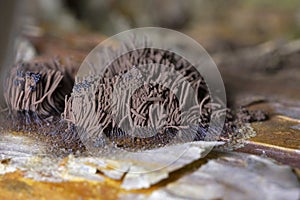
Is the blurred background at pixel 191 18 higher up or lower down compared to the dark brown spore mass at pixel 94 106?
higher up

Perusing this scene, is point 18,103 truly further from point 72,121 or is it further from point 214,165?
point 214,165

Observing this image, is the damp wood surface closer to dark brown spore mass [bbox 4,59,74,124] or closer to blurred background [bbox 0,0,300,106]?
dark brown spore mass [bbox 4,59,74,124]

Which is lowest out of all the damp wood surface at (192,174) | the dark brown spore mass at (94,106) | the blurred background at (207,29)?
the damp wood surface at (192,174)

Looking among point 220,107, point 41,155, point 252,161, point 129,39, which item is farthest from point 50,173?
point 129,39

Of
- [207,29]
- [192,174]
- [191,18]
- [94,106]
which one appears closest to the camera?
[192,174]

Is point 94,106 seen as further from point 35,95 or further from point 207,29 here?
point 207,29

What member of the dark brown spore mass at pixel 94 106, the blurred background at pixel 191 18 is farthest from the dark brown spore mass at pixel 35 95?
the blurred background at pixel 191 18

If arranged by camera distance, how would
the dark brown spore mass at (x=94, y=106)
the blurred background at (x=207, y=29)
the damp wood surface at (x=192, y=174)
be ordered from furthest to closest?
the blurred background at (x=207, y=29), the dark brown spore mass at (x=94, y=106), the damp wood surface at (x=192, y=174)

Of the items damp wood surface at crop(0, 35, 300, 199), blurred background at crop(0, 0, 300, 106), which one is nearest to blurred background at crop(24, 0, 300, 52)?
blurred background at crop(0, 0, 300, 106)

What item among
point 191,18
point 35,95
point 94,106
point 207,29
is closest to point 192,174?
point 94,106

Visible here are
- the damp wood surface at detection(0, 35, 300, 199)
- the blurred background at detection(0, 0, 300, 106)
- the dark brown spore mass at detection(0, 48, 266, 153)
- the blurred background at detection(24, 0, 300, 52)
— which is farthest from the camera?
the blurred background at detection(24, 0, 300, 52)

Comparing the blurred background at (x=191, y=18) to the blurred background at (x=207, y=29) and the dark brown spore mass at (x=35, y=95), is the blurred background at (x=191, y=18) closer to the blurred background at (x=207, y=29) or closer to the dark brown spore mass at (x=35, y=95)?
the blurred background at (x=207, y=29)
